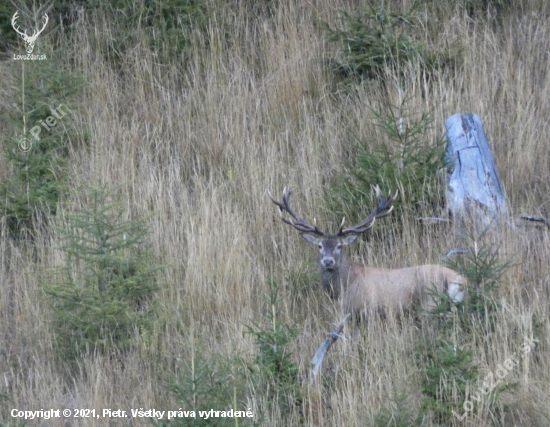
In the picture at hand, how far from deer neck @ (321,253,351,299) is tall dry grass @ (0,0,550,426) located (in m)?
0.10

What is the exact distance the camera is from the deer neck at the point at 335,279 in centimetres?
846

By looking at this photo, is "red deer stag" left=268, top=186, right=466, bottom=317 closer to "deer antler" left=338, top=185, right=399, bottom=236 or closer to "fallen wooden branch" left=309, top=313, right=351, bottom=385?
"deer antler" left=338, top=185, right=399, bottom=236

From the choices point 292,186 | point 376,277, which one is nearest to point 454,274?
point 376,277

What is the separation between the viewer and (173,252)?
888 cm

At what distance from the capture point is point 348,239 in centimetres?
852

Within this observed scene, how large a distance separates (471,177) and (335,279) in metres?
1.78

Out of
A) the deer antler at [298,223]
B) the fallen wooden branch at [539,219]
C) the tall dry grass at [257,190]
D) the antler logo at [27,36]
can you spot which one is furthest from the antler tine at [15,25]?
the fallen wooden branch at [539,219]

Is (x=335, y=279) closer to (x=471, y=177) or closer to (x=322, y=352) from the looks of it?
(x=322, y=352)

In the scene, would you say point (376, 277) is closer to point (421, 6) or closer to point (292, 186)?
point (292, 186)

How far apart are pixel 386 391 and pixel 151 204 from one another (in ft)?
12.5

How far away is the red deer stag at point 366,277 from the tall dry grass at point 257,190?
0.24 m

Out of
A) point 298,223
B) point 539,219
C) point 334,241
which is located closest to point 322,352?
point 334,241

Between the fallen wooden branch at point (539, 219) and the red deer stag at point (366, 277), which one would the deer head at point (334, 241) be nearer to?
the red deer stag at point (366, 277)

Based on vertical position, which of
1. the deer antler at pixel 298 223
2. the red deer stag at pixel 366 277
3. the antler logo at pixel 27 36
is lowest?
the red deer stag at pixel 366 277
